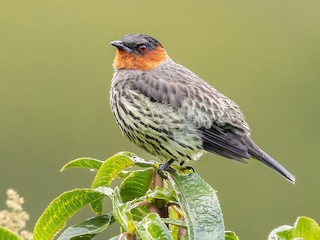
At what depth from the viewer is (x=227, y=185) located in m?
14.1

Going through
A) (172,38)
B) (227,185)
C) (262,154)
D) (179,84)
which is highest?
(172,38)

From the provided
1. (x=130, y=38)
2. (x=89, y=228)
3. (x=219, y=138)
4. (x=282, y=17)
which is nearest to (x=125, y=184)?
(x=89, y=228)

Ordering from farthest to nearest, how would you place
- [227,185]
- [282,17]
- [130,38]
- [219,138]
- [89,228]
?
[282,17] → [227,185] → [130,38] → [219,138] → [89,228]

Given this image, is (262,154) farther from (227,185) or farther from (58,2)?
(58,2)

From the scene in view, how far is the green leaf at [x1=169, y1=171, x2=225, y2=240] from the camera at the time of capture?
3.48m

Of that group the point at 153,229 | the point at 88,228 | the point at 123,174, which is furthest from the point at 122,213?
the point at 123,174

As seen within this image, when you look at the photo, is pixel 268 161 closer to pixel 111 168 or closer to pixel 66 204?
pixel 111 168

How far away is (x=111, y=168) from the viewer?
3965 millimetres

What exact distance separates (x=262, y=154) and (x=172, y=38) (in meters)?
12.1

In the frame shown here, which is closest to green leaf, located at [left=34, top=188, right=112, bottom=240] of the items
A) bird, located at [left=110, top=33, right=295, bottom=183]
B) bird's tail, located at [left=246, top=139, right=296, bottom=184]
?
bird, located at [left=110, top=33, right=295, bottom=183]

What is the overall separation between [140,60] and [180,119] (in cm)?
88

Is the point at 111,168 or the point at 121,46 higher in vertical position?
the point at 121,46

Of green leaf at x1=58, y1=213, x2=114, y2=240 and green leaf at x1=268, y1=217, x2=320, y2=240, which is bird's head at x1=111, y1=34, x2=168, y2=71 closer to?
green leaf at x1=58, y1=213, x2=114, y2=240

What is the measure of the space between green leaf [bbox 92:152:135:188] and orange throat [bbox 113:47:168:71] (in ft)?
8.55
